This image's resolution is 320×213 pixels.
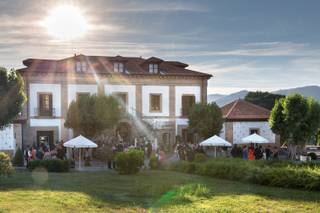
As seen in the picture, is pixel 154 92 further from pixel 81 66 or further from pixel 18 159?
pixel 18 159

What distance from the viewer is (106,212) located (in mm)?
→ 10836

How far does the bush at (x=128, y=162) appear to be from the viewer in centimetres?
2086

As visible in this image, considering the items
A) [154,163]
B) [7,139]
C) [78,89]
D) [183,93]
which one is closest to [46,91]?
[78,89]

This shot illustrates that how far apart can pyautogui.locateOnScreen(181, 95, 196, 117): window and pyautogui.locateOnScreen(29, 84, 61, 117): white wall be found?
10.6 meters

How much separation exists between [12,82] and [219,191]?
36.9 ft

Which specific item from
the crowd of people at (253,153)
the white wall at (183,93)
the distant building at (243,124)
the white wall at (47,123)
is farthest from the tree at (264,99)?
the crowd of people at (253,153)

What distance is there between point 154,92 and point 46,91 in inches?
352

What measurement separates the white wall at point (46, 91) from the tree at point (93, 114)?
455 cm

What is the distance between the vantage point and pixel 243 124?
40750 mm

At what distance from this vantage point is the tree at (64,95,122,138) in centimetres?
3300

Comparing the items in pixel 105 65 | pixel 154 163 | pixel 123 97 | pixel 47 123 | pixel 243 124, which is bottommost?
pixel 154 163

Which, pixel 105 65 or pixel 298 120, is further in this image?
pixel 105 65

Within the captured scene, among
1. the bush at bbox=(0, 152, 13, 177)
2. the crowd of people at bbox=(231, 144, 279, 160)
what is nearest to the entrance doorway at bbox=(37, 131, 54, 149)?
the crowd of people at bbox=(231, 144, 279, 160)

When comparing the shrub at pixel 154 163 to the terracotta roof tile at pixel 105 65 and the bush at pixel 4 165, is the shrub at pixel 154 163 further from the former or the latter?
the terracotta roof tile at pixel 105 65
